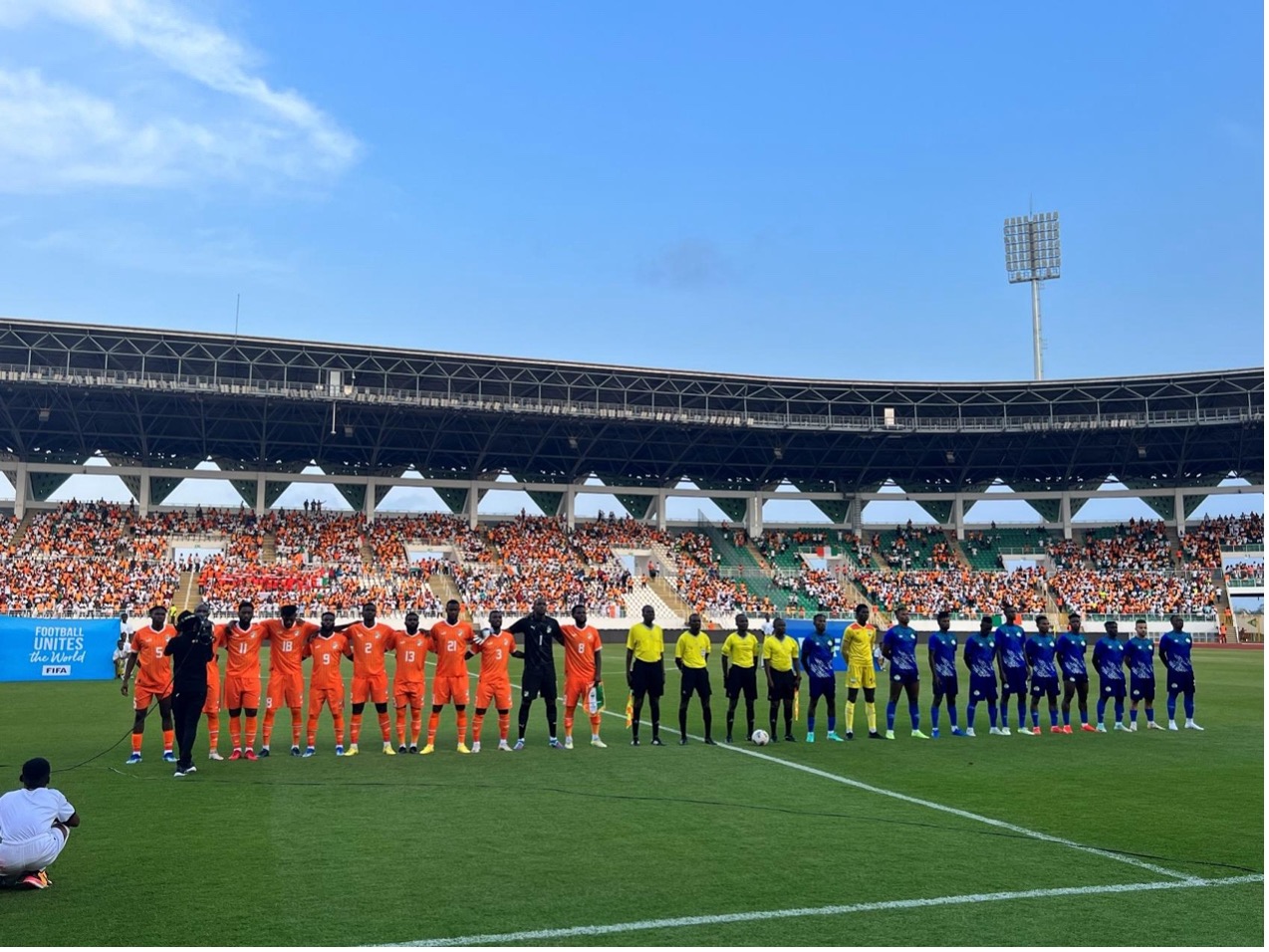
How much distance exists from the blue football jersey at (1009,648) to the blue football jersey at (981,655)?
0.40 ft

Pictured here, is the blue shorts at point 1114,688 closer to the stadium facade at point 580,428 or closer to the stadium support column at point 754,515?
the stadium facade at point 580,428

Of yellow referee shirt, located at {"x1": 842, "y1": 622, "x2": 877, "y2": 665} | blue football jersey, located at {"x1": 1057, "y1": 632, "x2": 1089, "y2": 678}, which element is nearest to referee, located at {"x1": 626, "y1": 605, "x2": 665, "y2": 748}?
yellow referee shirt, located at {"x1": 842, "y1": 622, "x2": 877, "y2": 665}

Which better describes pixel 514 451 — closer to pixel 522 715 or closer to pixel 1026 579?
pixel 1026 579

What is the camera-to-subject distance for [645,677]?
584 inches

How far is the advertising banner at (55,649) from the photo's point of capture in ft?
89.0

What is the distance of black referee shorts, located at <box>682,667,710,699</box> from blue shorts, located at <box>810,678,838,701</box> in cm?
186

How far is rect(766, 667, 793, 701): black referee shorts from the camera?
15.3 meters

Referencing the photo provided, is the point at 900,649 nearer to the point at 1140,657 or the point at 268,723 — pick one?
the point at 1140,657

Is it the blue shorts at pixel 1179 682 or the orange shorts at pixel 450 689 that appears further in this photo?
the blue shorts at pixel 1179 682

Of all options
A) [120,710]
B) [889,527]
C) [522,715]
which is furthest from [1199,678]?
[889,527]

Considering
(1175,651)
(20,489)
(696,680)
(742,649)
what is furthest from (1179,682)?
(20,489)

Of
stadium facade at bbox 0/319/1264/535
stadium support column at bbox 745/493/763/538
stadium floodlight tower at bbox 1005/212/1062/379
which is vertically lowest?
stadium support column at bbox 745/493/763/538

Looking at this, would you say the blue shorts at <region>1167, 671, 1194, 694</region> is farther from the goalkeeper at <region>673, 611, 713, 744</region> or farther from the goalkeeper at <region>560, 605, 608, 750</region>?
the goalkeeper at <region>560, 605, 608, 750</region>

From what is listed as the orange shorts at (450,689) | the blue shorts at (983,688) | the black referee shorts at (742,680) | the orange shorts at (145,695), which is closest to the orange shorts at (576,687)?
the orange shorts at (450,689)
